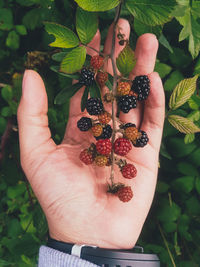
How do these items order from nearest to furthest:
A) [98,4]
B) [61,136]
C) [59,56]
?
[98,4], [59,56], [61,136]

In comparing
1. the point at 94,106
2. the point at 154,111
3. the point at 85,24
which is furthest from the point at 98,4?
the point at 154,111

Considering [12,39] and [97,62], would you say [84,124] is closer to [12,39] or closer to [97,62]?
[97,62]

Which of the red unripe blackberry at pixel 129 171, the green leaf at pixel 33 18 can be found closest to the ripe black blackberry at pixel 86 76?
the red unripe blackberry at pixel 129 171

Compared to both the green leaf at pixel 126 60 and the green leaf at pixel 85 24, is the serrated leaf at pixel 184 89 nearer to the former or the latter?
the green leaf at pixel 126 60

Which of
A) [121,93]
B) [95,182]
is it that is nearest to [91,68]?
[121,93]

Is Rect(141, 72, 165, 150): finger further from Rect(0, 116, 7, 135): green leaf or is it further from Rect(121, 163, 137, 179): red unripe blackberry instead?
Rect(0, 116, 7, 135): green leaf
